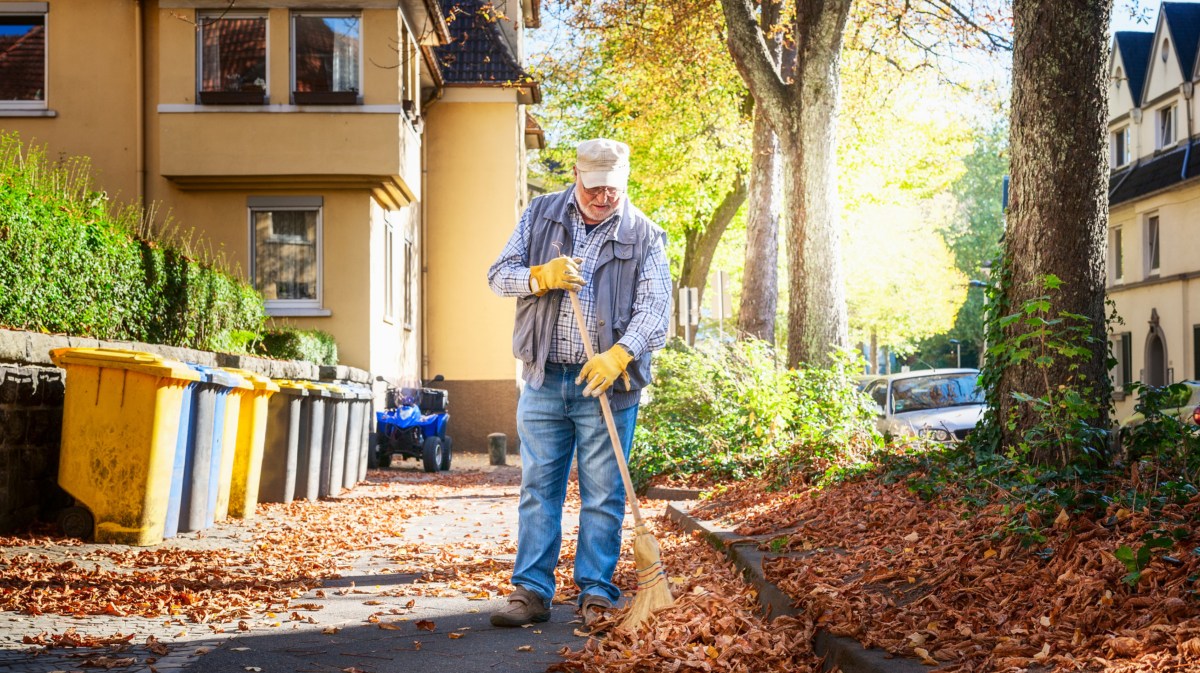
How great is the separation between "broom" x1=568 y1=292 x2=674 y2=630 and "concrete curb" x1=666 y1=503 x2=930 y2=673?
554 mm

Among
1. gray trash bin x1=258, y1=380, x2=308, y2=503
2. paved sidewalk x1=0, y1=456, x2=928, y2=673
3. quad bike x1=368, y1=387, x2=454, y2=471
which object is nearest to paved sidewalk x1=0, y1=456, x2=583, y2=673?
paved sidewalk x1=0, y1=456, x2=928, y2=673

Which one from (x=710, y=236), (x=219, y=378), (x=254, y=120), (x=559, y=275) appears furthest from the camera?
(x=710, y=236)

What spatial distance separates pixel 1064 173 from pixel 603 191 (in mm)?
3112

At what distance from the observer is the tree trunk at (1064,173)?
7.68 meters

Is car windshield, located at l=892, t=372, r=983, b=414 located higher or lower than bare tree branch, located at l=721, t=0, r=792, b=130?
lower

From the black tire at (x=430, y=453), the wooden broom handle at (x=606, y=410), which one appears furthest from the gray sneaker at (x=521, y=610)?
the black tire at (x=430, y=453)

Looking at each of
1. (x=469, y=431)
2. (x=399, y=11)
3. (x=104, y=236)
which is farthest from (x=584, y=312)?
(x=469, y=431)

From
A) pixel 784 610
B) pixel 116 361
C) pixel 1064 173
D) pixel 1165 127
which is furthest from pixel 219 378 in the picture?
pixel 1165 127

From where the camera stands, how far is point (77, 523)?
28.1ft

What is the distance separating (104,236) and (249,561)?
13.3 feet

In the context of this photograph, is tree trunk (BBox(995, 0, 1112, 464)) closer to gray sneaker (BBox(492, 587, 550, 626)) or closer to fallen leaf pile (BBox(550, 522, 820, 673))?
fallen leaf pile (BBox(550, 522, 820, 673))

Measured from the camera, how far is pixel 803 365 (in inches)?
572

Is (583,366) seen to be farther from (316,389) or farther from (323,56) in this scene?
(323,56)

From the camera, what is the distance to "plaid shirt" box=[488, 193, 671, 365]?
5930mm
